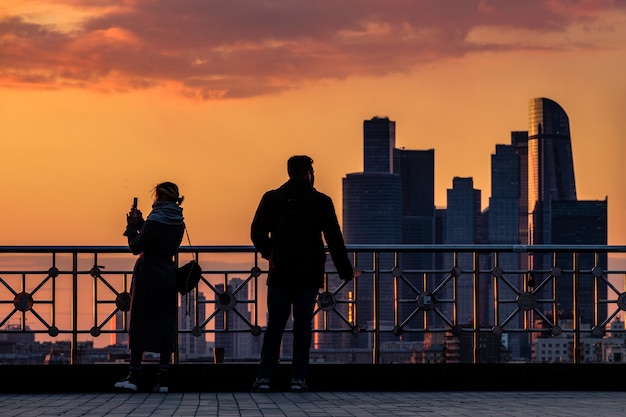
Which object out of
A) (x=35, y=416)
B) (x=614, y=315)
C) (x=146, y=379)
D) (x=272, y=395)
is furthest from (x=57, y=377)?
(x=614, y=315)

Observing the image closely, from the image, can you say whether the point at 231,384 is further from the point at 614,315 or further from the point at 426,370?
the point at 614,315

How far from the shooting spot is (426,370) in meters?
14.9

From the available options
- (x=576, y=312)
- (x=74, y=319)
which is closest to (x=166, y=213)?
(x=74, y=319)

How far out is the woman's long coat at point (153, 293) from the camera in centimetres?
1387

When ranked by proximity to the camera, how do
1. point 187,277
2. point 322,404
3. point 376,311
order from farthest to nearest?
point 376,311 → point 187,277 → point 322,404

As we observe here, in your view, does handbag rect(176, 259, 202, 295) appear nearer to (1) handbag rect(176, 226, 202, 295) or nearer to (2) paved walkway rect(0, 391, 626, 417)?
(1) handbag rect(176, 226, 202, 295)

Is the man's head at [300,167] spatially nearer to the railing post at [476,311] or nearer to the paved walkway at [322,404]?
the paved walkway at [322,404]

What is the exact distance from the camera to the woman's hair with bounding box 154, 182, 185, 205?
1391 centimetres

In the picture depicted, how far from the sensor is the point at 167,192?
13.9 m

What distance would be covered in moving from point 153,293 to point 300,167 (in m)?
1.61

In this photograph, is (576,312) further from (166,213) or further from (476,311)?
(166,213)

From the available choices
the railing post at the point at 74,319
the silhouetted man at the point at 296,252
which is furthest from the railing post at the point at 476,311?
the railing post at the point at 74,319

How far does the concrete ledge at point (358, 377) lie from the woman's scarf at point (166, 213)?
142 cm

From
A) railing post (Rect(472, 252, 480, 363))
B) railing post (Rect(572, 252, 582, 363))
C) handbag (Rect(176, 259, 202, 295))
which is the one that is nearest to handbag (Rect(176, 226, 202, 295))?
handbag (Rect(176, 259, 202, 295))
